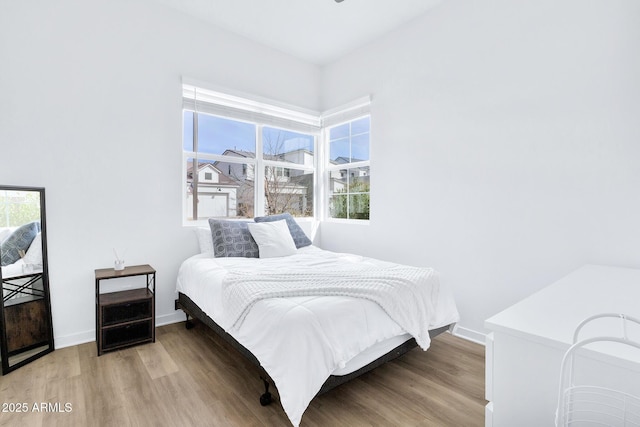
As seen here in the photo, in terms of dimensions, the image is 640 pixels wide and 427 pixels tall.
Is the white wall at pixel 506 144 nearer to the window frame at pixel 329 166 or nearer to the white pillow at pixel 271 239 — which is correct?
the window frame at pixel 329 166

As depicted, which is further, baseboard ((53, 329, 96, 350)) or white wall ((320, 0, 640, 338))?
baseboard ((53, 329, 96, 350))

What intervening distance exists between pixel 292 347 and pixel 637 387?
1176 mm

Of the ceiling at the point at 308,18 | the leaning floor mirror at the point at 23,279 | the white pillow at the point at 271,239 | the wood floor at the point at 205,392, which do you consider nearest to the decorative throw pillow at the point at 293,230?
the white pillow at the point at 271,239

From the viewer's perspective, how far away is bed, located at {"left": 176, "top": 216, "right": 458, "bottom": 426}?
4.97 feet

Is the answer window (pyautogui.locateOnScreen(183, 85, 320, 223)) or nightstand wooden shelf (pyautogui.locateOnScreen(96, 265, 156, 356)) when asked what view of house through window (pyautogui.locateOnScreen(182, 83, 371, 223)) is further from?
nightstand wooden shelf (pyautogui.locateOnScreen(96, 265, 156, 356))

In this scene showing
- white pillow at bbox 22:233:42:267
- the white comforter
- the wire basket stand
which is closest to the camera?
the wire basket stand

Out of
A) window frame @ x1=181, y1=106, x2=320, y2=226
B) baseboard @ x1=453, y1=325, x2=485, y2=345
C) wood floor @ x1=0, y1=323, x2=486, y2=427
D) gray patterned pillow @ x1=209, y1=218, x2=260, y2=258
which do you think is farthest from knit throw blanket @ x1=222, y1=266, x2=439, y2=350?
window frame @ x1=181, y1=106, x2=320, y2=226

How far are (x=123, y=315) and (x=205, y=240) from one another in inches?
35.8

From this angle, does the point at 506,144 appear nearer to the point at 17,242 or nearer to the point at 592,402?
the point at 592,402

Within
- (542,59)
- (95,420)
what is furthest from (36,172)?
(542,59)

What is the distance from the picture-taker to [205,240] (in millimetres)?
3121

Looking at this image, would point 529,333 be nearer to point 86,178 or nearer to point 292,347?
point 292,347

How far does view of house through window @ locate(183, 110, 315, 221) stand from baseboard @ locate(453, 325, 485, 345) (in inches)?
87.7

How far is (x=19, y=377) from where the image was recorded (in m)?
2.07
